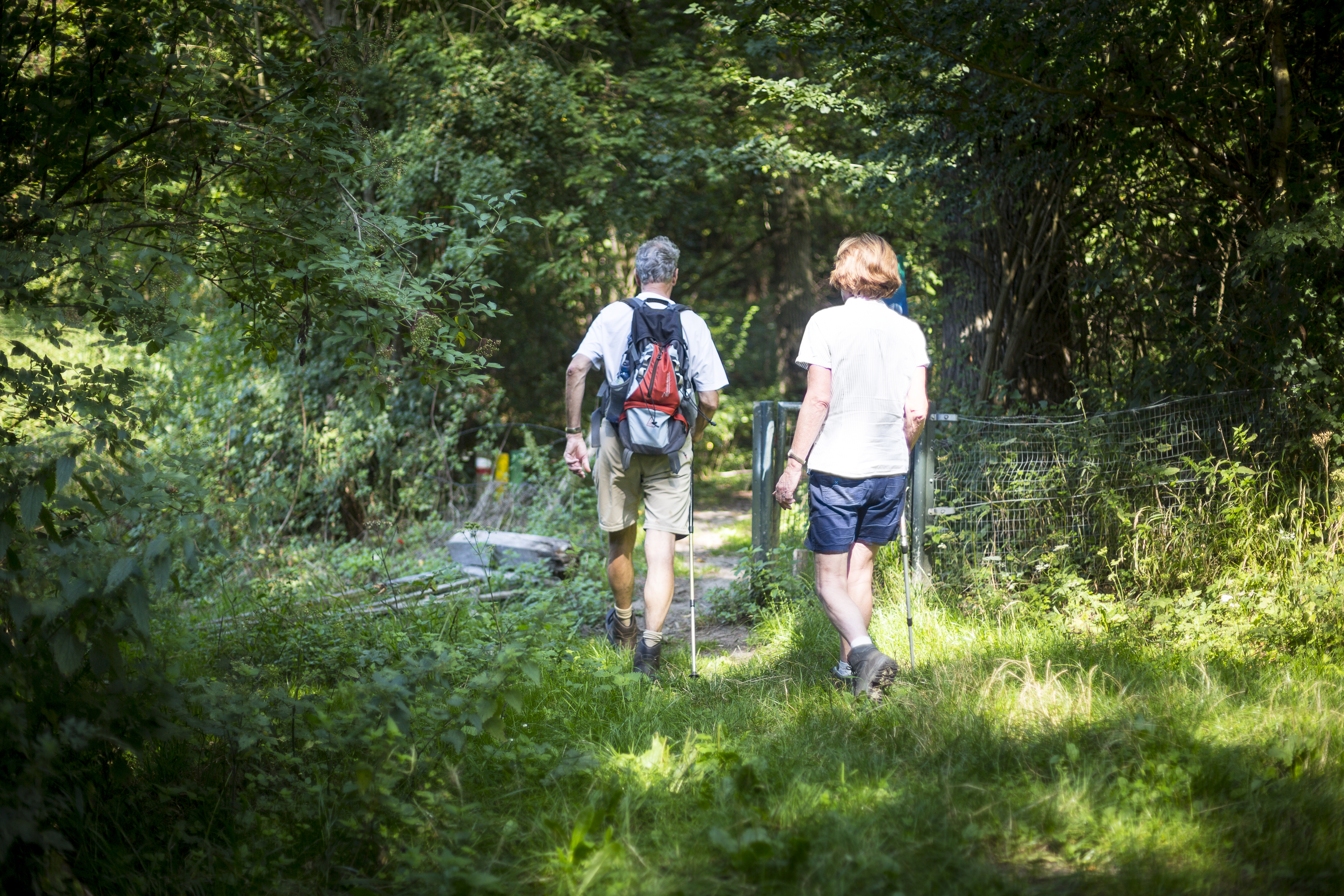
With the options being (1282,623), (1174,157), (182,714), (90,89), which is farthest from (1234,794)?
(90,89)

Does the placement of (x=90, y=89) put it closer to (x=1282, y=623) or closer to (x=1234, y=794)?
(x=1234, y=794)

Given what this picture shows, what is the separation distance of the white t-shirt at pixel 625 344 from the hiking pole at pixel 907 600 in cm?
106

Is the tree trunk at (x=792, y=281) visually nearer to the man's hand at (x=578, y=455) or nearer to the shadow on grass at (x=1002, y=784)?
the man's hand at (x=578, y=455)

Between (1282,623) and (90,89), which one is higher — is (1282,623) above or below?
below

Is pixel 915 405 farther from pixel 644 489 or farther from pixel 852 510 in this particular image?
pixel 644 489

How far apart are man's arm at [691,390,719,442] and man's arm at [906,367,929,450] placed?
884mm

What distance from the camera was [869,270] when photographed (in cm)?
403

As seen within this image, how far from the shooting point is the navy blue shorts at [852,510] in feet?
13.0

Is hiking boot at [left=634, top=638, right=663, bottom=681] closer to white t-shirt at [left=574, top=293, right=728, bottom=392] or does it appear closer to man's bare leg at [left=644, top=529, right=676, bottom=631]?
man's bare leg at [left=644, top=529, right=676, bottom=631]

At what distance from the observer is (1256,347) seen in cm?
497

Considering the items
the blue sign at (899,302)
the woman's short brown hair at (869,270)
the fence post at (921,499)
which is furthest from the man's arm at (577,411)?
the fence post at (921,499)

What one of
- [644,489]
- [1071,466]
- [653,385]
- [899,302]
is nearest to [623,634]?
[644,489]

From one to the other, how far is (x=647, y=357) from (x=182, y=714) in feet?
7.66

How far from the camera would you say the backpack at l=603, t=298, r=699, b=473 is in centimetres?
433
